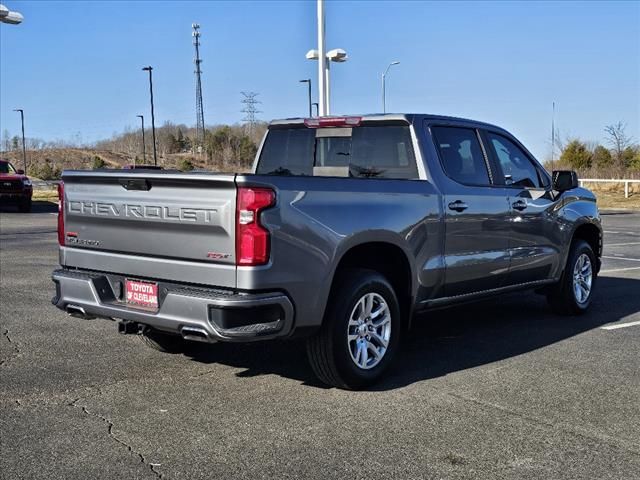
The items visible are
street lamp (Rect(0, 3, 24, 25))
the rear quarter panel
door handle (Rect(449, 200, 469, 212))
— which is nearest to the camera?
the rear quarter panel

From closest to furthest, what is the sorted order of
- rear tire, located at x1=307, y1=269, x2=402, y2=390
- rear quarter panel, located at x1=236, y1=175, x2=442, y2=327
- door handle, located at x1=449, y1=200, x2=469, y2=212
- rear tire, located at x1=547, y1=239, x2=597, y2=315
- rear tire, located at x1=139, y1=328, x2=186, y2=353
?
rear quarter panel, located at x1=236, y1=175, x2=442, y2=327 → rear tire, located at x1=307, y1=269, x2=402, y2=390 → door handle, located at x1=449, y1=200, x2=469, y2=212 → rear tire, located at x1=139, y1=328, x2=186, y2=353 → rear tire, located at x1=547, y1=239, x2=597, y2=315

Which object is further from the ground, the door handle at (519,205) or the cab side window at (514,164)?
the cab side window at (514,164)

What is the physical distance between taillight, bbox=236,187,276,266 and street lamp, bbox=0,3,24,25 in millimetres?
20216

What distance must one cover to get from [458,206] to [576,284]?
2.64m

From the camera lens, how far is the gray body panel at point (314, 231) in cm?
460

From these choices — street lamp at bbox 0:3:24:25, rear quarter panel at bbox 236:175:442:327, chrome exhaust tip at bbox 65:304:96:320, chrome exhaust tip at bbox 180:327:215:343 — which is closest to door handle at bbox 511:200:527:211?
rear quarter panel at bbox 236:175:442:327

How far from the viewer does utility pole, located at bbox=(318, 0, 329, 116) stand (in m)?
17.7

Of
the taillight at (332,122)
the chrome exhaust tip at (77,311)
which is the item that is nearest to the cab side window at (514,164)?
the taillight at (332,122)

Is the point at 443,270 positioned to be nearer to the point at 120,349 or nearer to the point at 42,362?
the point at 120,349

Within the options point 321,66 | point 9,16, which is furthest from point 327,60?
point 9,16

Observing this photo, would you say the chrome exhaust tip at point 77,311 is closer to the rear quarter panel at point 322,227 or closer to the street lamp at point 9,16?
the rear quarter panel at point 322,227

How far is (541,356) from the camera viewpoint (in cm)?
630

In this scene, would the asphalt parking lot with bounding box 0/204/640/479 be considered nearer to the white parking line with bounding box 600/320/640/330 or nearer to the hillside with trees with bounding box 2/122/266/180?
the white parking line with bounding box 600/320/640/330

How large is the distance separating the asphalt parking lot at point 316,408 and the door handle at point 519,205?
1.21 metres
